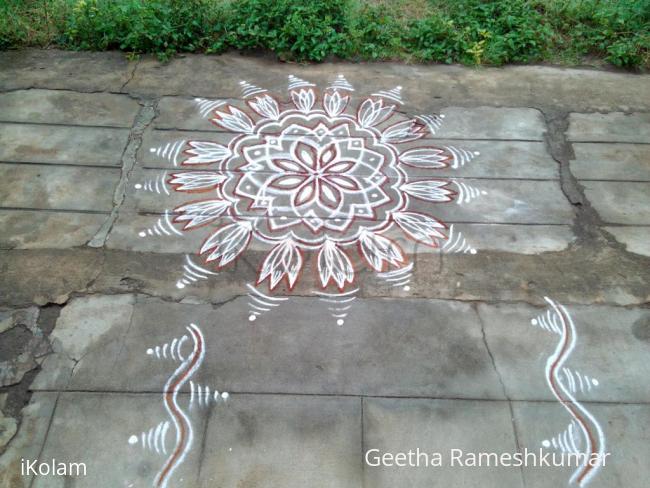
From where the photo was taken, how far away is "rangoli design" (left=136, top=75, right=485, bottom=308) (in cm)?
323

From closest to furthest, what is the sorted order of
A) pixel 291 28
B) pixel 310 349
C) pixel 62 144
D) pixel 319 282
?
1. pixel 310 349
2. pixel 319 282
3. pixel 62 144
4. pixel 291 28

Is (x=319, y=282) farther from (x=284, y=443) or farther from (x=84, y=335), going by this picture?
(x=84, y=335)

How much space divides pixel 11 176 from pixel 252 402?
2393 mm

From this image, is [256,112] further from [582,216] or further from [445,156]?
[582,216]

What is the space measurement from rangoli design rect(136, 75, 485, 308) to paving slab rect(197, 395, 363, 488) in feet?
2.34

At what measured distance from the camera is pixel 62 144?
3916mm

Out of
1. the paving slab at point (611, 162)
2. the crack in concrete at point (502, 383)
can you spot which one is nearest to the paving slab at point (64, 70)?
the crack in concrete at point (502, 383)

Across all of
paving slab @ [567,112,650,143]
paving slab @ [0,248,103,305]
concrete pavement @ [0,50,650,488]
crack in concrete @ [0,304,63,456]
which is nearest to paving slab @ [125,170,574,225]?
concrete pavement @ [0,50,650,488]

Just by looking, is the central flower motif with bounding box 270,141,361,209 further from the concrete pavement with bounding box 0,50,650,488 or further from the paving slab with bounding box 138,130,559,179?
the paving slab with bounding box 138,130,559,179

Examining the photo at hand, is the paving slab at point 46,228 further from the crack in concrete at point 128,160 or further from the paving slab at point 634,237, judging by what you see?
the paving slab at point 634,237

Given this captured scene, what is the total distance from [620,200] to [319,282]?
6.91 feet

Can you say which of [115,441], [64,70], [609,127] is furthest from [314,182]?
[64,70]

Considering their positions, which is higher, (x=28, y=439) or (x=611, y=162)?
(x=611, y=162)

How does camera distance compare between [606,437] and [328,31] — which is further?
[328,31]
